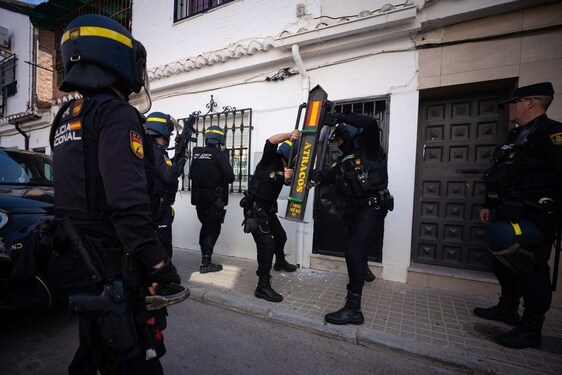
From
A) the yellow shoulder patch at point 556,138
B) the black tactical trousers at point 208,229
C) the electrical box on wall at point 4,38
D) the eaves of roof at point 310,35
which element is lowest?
the black tactical trousers at point 208,229

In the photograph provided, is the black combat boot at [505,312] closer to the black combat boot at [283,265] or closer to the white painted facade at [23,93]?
the black combat boot at [283,265]

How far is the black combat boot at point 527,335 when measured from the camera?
228 cm

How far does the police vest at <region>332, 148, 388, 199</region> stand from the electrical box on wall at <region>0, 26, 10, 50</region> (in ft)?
43.6

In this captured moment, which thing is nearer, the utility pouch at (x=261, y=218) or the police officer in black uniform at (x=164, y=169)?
the police officer in black uniform at (x=164, y=169)

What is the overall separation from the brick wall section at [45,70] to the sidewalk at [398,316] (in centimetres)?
893

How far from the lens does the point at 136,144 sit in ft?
4.11

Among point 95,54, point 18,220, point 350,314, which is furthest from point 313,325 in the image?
point 18,220

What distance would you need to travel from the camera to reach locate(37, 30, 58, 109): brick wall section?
8852 mm

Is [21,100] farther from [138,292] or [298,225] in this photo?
[138,292]

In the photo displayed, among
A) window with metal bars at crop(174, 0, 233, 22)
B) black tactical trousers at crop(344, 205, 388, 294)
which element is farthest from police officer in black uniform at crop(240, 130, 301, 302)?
window with metal bars at crop(174, 0, 233, 22)

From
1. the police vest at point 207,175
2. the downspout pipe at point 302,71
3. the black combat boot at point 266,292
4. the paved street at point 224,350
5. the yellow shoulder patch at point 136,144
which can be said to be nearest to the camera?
the yellow shoulder patch at point 136,144

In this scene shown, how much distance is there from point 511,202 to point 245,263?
12.0 ft

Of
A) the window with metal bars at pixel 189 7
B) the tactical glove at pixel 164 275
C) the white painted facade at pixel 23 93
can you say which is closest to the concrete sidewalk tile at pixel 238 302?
the tactical glove at pixel 164 275

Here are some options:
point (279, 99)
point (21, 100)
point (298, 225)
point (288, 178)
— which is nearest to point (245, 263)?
point (298, 225)
